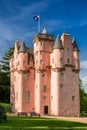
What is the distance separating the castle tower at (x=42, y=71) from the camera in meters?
74.6

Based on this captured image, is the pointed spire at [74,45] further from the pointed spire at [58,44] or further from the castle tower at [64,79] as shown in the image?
the pointed spire at [58,44]

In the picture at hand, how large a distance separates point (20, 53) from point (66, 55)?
12.2m

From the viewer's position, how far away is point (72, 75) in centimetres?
7444

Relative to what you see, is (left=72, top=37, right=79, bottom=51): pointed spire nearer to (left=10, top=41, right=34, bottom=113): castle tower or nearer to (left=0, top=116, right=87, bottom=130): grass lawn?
(left=10, top=41, right=34, bottom=113): castle tower

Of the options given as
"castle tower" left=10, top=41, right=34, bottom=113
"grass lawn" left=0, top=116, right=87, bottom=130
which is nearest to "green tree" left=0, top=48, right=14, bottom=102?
"castle tower" left=10, top=41, right=34, bottom=113

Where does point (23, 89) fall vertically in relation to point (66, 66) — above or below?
below

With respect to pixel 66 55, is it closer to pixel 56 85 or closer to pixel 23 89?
pixel 56 85

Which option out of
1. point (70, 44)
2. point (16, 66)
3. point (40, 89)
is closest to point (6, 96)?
point (16, 66)

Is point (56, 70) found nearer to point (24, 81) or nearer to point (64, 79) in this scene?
point (64, 79)

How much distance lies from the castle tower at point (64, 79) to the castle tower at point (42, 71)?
1934mm

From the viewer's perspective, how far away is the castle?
72.5 m

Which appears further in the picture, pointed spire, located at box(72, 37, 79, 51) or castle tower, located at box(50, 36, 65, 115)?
pointed spire, located at box(72, 37, 79, 51)

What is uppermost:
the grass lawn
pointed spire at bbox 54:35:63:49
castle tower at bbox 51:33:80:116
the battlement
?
the battlement

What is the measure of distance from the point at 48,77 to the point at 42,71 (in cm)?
206
